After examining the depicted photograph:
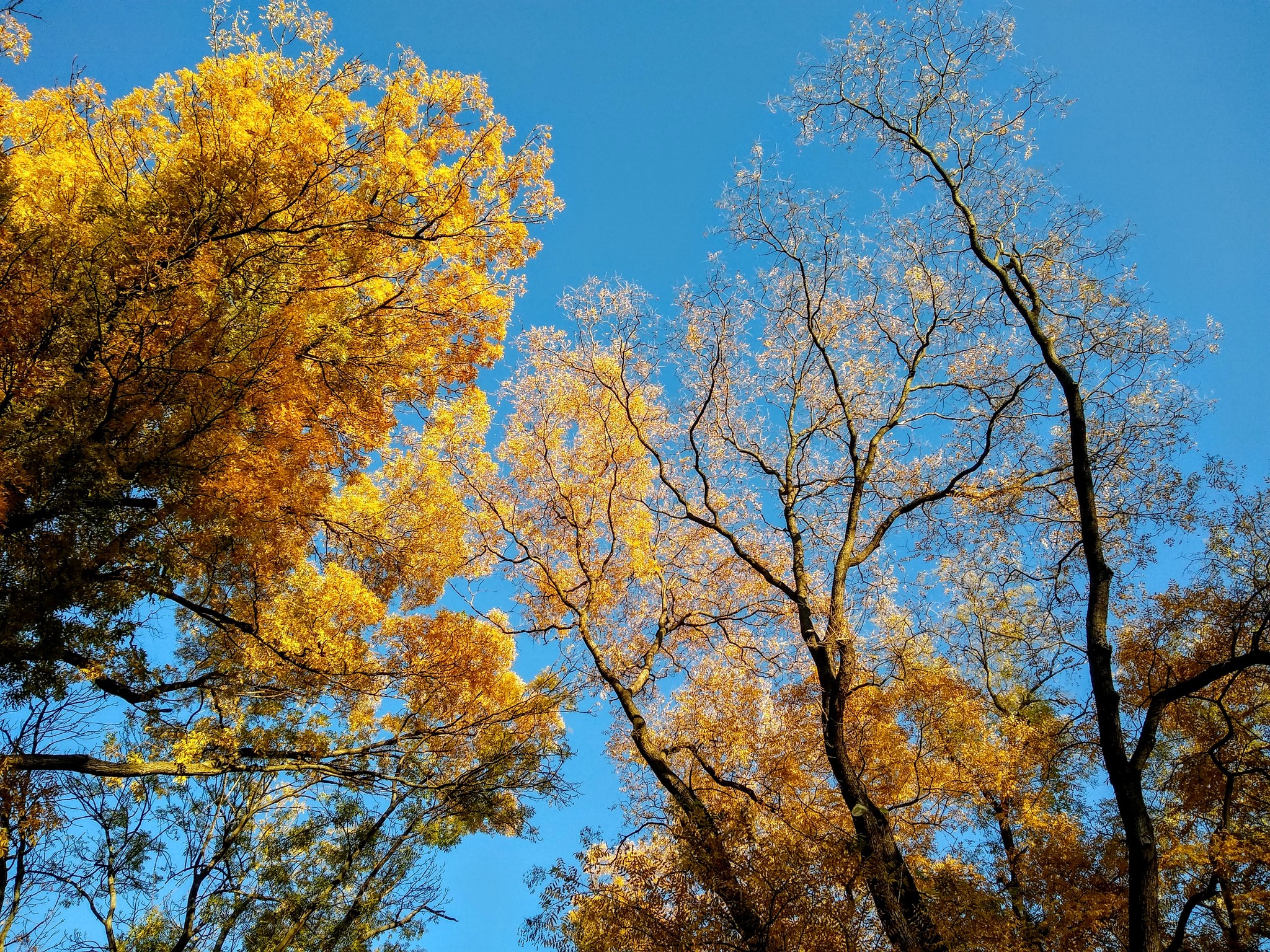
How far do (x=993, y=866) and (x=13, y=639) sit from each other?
1131 centimetres

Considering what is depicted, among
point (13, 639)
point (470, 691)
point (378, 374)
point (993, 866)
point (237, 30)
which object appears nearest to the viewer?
point (13, 639)

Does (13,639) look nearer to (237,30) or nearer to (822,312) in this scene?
(237,30)

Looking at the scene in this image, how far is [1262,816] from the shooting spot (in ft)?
27.4

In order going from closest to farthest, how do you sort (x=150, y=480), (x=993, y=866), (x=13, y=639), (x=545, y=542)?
(x=13, y=639), (x=150, y=480), (x=993, y=866), (x=545, y=542)

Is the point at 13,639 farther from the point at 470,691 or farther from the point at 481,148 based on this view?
the point at 481,148

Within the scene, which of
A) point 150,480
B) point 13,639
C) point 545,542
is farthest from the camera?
point 545,542

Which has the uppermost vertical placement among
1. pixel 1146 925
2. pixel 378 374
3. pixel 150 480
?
pixel 378 374

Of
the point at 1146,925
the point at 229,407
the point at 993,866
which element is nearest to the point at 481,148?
the point at 229,407

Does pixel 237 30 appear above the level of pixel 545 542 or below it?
above

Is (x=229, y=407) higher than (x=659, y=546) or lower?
lower

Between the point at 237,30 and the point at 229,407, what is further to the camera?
the point at 237,30

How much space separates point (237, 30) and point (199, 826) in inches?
323

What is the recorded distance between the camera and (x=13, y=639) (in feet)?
14.0

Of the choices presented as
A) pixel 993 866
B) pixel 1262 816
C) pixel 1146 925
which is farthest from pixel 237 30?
pixel 1262 816
